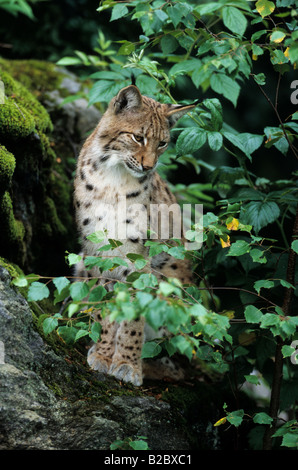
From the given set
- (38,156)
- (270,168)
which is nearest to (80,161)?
(38,156)

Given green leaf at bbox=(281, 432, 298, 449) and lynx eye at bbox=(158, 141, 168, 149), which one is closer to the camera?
green leaf at bbox=(281, 432, 298, 449)

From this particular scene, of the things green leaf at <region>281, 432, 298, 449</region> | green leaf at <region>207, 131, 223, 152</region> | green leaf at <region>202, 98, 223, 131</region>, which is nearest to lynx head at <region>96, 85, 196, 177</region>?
green leaf at <region>202, 98, 223, 131</region>

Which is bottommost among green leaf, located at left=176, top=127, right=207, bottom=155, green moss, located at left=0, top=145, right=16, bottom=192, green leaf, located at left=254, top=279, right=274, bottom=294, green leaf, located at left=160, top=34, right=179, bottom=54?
green leaf, located at left=254, top=279, right=274, bottom=294

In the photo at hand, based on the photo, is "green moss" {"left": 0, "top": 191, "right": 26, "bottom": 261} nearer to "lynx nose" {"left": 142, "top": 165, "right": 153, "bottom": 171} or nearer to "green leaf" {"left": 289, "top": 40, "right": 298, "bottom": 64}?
"lynx nose" {"left": 142, "top": 165, "right": 153, "bottom": 171}

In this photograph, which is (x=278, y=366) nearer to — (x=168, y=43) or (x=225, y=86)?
(x=225, y=86)

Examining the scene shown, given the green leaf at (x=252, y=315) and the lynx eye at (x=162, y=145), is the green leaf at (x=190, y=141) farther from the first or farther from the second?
the green leaf at (x=252, y=315)

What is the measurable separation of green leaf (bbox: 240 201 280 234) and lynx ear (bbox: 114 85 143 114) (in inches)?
43.1

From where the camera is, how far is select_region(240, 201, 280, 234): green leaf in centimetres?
355

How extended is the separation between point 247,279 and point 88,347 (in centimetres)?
130

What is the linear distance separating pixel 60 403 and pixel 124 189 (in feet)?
5.30

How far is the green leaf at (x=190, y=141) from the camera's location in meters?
3.32

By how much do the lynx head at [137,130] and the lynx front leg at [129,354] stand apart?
110cm

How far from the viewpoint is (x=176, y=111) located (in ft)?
13.1

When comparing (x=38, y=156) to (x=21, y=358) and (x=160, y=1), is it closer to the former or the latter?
(x=160, y=1)
